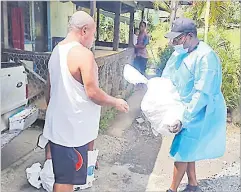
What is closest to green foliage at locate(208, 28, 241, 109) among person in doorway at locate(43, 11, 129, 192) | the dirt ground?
the dirt ground

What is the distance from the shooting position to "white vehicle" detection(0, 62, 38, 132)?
367 cm

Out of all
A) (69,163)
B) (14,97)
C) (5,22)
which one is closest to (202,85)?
(69,163)

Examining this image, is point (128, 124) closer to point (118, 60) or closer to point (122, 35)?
point (118, 60)

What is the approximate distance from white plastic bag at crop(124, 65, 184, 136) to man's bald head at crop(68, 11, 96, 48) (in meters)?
0.85

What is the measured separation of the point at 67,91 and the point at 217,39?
5.56 meters

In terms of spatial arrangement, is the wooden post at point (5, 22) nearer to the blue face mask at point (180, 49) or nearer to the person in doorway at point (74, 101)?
the blue face mask at point (180, 49)

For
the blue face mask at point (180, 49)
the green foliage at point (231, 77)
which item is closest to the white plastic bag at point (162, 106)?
the blue face mask at point (180, 49)

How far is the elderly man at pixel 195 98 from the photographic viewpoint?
122 inches

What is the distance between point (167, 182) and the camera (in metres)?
3.85

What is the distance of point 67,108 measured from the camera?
8.28 ft

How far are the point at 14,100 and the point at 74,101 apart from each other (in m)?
1.68

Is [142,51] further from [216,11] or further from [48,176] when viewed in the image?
[48,176]

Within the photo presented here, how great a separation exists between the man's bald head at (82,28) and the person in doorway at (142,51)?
7559 mm

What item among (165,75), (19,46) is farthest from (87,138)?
(19,46)
